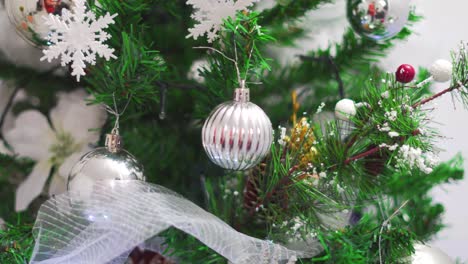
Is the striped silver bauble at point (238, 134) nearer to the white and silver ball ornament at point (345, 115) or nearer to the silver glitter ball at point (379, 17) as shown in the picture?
the white and silver ball ornament at point (345, 115)

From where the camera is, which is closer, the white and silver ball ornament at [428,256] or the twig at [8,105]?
the white and silver ball ornament at [428,256]

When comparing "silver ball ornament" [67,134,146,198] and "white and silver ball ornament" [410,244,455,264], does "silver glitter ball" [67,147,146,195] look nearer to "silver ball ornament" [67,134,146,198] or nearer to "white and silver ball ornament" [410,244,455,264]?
"silver ball ornament" [67,134,146,198]

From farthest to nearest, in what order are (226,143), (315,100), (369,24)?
(315,100) < (369,24) < (226,143)

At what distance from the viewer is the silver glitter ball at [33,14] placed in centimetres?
50

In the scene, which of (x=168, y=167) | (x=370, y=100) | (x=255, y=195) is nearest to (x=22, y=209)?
(x=168, y=167)

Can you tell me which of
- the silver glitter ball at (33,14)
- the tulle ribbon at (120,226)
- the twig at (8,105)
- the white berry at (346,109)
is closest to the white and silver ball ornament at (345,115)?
the white berry at (346,109)

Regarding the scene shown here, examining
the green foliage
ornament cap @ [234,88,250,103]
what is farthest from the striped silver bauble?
the green foliage

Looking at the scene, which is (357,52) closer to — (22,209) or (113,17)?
(113,17)

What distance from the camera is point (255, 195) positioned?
1.76ft

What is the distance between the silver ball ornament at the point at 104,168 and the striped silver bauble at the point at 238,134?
87mm

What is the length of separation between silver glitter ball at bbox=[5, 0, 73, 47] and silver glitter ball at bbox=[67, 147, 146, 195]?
137mm

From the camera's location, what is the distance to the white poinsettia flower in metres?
0.64

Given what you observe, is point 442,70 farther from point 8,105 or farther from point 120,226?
point 8,105

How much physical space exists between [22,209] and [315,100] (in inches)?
16.1
